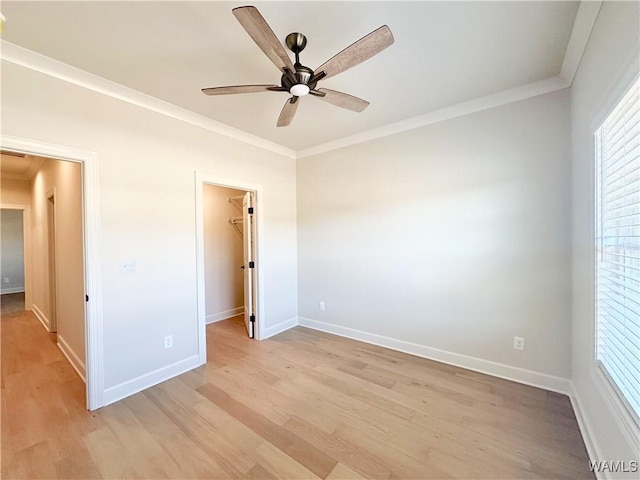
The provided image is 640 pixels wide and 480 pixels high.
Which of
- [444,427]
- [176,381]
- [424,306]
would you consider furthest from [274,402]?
[424,306]


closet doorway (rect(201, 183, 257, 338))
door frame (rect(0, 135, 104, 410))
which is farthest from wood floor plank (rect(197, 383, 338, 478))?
closet doorway (rect(201, 183, 257, 338))

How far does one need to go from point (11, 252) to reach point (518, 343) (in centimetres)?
1132

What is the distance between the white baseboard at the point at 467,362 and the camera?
2354 mm

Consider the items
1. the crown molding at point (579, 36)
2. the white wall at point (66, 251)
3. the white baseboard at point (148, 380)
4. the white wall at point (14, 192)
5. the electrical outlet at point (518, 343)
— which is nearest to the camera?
the crown molding at point (579, 36)

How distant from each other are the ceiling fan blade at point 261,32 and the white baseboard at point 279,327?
3194mm

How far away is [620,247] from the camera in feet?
4.69

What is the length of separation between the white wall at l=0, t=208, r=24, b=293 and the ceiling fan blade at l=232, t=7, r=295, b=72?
9688 millimetres

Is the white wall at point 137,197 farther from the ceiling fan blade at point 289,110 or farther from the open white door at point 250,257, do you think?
the ceiling fan blade at point 289,110

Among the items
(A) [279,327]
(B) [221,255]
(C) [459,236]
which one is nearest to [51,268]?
(B) [221,255]

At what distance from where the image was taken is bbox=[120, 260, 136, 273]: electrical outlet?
92.3 inches

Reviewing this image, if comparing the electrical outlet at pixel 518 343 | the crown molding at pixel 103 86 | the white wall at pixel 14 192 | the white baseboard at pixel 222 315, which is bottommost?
the white baseboard at pixel 222 315

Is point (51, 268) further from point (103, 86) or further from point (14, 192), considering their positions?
point (103, 86)

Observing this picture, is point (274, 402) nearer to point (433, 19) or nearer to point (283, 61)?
point (283, 61)

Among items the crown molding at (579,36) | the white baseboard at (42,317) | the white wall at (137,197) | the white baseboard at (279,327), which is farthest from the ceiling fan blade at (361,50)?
the white baseboard at (42,317)
